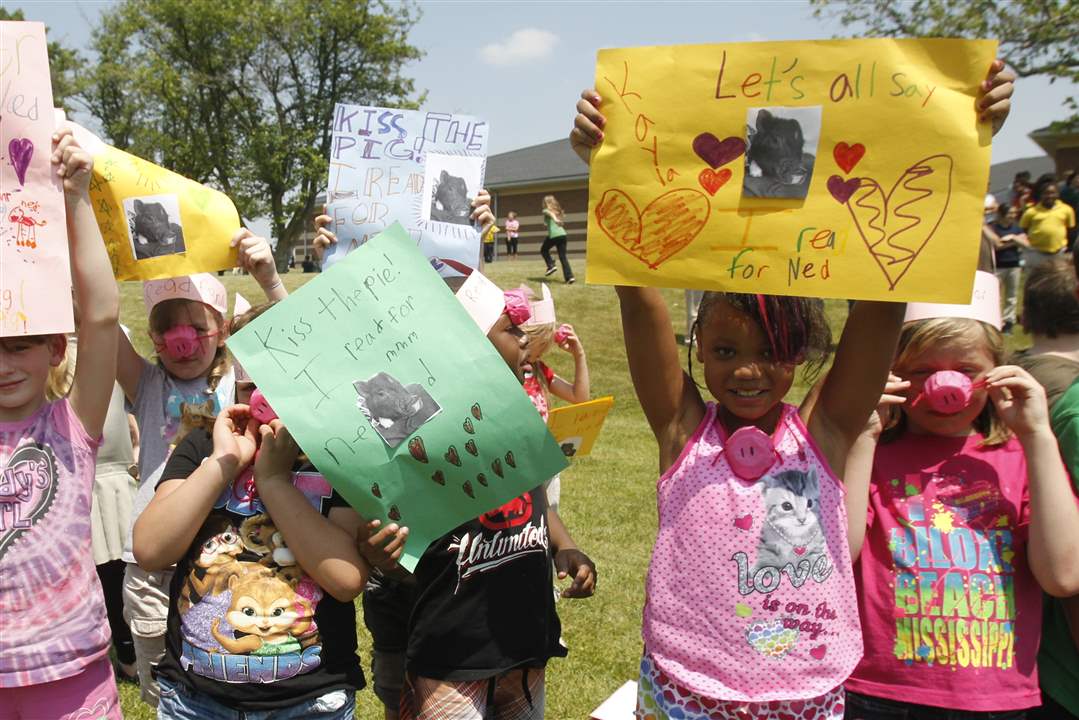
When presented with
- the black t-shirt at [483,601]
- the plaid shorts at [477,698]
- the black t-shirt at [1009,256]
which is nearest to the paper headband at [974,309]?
the black t-shirt at [483,601]

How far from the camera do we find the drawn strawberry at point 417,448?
2086 mm

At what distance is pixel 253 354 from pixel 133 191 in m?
1.26

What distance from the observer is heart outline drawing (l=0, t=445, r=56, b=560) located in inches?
87.0

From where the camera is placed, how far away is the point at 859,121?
193 cm

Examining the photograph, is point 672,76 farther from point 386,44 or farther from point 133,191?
point 386,44

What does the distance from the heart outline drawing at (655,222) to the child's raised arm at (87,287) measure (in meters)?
1.27

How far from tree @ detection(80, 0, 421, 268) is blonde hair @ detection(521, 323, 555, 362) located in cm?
3100

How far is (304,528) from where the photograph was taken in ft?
7.08

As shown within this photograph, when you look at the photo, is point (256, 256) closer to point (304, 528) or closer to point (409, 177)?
point (409, 177)

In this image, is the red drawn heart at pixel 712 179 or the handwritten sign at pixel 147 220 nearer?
the red drawn heart at pixel 712 179

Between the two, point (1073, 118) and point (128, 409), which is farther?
point (1073, 118)

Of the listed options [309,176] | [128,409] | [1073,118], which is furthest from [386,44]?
[128,409]

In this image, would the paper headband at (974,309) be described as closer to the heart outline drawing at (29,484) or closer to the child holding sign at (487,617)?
the child holding sign at (487,617)

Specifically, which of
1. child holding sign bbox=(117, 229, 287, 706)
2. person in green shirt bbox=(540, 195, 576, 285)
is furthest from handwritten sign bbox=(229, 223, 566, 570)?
person in green shirt bbox=(540, 195, 576, 285)
